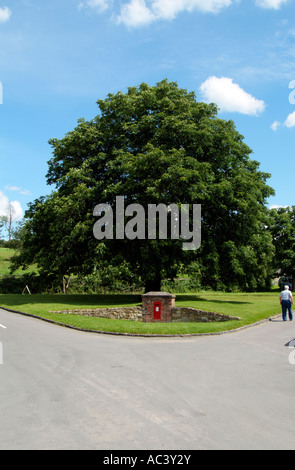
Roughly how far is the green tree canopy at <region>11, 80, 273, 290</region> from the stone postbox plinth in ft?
9.93

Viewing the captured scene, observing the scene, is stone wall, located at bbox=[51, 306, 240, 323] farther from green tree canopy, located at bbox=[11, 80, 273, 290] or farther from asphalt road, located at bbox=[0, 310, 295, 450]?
asphalt road, located at bbox=[0, 310, 295, 450]

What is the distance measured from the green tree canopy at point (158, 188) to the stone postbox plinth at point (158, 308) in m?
3.03

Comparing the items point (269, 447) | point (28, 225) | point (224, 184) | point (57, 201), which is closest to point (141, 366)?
point (269, 447)

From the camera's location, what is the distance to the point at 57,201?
25.6 meters

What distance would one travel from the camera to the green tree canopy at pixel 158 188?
23.3m

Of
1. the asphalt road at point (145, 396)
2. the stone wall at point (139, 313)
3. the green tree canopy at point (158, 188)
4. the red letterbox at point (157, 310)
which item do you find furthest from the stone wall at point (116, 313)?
the asphalt road at point (145, 396)

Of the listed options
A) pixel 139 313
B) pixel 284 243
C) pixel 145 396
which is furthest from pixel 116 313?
pixel 284 243

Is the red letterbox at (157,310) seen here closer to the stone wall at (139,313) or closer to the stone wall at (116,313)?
the stone wall at (139,313)

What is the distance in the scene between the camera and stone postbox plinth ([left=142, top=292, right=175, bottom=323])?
794 inches

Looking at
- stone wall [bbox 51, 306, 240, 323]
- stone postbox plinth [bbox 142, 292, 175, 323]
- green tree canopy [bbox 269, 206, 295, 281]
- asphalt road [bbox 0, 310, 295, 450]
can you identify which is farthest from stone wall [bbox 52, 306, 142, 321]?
green tree canopy [bbox 269, 206, 295, 281]

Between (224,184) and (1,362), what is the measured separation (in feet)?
58.5

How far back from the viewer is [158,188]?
22.8 metres
